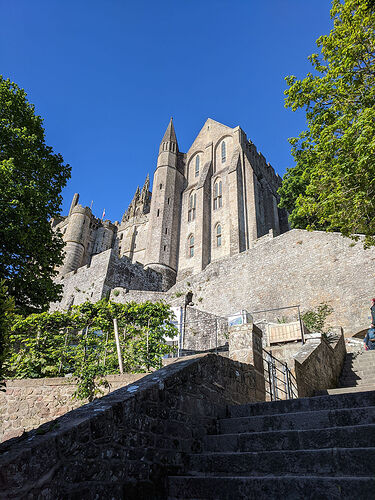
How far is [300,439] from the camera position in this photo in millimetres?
3588

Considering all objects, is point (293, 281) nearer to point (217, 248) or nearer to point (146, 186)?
point (217, 248)

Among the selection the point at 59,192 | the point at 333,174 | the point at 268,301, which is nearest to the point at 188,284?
the point at 268,301

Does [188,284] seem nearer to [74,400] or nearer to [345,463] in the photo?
[74,400]

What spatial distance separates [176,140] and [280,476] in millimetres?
42860

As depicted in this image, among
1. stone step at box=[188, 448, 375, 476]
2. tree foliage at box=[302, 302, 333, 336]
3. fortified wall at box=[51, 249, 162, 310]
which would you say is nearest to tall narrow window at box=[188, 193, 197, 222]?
fortified wall at box=[51, 249, 162, 310]

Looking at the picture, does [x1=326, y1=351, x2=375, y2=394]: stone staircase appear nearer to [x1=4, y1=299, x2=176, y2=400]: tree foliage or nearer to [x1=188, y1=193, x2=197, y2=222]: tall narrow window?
[x1=4, y1=299, x2=176, y2=400]: tree foliage

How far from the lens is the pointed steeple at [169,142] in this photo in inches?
1638

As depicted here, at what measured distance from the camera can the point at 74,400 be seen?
25.9 feet

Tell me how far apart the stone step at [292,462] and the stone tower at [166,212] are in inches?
1165

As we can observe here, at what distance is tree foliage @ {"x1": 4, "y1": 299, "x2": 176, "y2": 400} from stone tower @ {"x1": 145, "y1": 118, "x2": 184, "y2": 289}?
23309 mm

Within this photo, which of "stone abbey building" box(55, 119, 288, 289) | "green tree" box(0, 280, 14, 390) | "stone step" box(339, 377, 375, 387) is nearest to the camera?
"green tree" box(0, 280, 14, 390)

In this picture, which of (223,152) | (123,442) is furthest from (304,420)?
(223,152)

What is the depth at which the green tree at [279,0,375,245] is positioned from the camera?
7949 millimetres

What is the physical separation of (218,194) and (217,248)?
6462 millimetres
